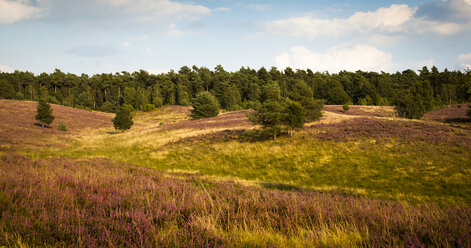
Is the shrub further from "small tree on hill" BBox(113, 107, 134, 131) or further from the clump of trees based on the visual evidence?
the clump of trees

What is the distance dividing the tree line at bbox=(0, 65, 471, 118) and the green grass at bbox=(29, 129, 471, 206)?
6070 centimetres

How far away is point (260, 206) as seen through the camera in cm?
413

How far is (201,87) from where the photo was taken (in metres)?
110

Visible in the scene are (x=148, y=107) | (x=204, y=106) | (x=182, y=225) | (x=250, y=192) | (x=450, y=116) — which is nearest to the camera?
(x=182, y=225)

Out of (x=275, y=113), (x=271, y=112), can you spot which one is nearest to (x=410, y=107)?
(x=275, y=113)

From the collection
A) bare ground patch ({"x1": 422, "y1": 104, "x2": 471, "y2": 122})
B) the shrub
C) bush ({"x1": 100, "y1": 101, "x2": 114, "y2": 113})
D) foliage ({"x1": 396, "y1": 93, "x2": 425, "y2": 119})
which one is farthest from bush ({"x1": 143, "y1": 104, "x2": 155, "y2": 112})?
bare ground patch ({"x1": 422, "y1": 104, "x2": 471, "y2": 122})

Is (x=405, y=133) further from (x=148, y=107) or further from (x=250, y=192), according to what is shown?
(x=148, y=107)

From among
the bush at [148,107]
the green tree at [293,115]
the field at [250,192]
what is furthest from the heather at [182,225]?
the bush at [148,107]

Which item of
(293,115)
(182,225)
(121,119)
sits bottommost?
(121,119)

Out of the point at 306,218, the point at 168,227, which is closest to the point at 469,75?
the point at 306,218

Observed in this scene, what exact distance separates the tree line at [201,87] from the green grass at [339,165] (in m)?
60.7

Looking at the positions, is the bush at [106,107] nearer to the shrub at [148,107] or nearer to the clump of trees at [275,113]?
the shrub at [148,107]

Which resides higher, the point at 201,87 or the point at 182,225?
the point at 201,87

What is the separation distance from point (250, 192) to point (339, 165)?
42.0ft
